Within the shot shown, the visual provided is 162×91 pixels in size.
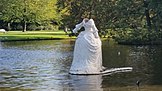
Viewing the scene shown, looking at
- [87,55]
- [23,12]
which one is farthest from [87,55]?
[23,12]

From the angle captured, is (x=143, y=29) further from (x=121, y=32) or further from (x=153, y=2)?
(x=153, y=2)

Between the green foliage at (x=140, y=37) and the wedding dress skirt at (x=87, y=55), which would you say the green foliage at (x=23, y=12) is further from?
the wedding dress skirt at (x=87, y=55)

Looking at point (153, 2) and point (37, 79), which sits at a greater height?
point (153, 2)

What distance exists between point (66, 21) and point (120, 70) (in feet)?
167

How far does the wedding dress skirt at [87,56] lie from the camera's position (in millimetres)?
24094

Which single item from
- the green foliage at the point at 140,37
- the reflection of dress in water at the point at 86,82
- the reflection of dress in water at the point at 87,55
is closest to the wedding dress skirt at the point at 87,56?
the reflection of dress in water at the point at 87,55

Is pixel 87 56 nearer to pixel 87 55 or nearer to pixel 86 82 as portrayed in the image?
pixel 87 55

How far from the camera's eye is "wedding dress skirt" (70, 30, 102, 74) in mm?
24094

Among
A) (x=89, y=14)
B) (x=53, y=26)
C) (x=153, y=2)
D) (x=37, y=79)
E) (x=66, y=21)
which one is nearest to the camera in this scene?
(x=37, y=79)

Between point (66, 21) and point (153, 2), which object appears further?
point (66, 21)

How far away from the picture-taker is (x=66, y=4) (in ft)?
256

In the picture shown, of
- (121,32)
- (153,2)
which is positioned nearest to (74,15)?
(121,32)

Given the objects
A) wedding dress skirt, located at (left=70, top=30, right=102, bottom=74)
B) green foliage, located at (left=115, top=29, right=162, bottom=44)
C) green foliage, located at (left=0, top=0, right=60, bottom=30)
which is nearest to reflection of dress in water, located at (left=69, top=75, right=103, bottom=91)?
wedding dress skirt, located at (left=70, top=30, right=102, bottom=74)

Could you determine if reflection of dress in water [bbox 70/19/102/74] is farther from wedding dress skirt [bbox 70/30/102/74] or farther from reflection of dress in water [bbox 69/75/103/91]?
reflection of dress in water [bbox 69/75/103/91]
